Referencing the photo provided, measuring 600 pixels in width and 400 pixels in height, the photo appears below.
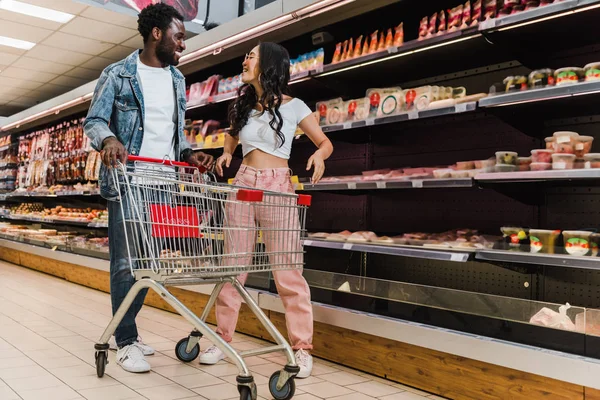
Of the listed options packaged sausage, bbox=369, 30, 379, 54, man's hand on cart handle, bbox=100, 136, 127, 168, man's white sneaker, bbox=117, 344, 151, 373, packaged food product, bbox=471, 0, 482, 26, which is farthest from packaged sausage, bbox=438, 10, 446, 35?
man's white sneaker, bbox=117, 344, 151, 373

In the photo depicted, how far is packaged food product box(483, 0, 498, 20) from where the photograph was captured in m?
2.85

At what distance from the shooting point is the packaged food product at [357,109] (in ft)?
11.4

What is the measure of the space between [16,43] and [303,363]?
23.1ft

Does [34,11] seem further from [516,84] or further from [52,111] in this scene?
[516,84]

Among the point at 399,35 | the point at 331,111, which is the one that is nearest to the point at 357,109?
the point at 331,111

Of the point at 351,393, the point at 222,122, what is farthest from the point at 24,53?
the point at 351,393

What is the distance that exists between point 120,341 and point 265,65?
4.82ft

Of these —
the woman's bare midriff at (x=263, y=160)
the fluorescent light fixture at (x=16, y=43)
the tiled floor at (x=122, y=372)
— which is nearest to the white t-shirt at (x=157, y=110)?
the woman's bare midriff at (x=263, y=160)

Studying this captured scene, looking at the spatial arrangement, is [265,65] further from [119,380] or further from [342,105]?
[119,380]

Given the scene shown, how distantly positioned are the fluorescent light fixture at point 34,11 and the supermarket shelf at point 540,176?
557 centimetres

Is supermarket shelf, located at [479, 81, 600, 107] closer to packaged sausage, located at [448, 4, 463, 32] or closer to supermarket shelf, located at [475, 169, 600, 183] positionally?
supermarket shelf, located at [475, 169, 600, 183]

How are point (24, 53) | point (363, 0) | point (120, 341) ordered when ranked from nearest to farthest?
point (120, 341) → point (363, 0) → point (24, 53)

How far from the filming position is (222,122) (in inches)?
206

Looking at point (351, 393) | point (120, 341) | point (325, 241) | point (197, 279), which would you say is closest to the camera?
point (197, 279)
